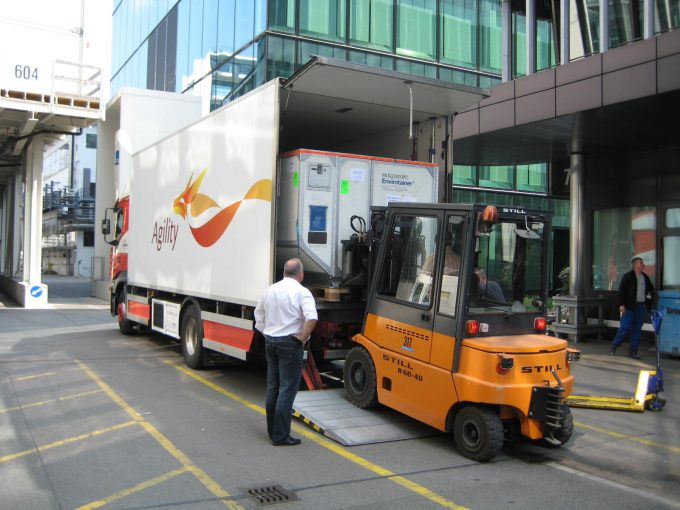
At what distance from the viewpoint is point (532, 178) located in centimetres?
2736

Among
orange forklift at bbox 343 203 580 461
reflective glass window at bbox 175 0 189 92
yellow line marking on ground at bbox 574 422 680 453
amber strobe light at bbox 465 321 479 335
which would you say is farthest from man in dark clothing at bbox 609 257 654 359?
reflective glass window at bbox 175 0 189 92

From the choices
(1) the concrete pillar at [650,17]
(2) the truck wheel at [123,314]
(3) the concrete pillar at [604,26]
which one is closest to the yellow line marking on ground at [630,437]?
(1) the concrete pillar at [650,17]

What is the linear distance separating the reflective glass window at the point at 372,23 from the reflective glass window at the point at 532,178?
878 centimetres

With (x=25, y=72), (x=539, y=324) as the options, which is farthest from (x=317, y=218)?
(x=25, y=72)

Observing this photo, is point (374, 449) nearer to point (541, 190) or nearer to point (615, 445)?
point (615, 445)

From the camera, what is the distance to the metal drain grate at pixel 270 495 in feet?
15.0

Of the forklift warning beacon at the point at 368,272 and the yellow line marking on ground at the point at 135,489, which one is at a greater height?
the forklift warning beacon at the point at 368,272

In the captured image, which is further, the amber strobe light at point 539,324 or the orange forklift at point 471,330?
the amber strobe light at point 539,324

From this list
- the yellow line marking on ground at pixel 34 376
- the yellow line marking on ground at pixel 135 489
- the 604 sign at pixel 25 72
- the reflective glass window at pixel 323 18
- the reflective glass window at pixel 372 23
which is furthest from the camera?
the reflective glass window at pixel 372 23

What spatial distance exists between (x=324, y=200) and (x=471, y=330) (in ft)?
8.89

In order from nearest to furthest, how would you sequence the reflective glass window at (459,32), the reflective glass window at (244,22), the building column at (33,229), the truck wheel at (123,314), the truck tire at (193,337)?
the truck tire at (193,337)
the truck wheel at (123,314)
the reflective glass window at (244,22)
the building column at (33,229)
the reflective glass window at (459,32)

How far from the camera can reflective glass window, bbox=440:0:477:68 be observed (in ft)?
76.2

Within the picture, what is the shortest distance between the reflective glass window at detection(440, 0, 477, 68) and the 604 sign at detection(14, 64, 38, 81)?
1346cm

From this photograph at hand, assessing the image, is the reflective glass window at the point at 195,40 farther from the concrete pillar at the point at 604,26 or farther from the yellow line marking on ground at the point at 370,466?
the yellow line marking on ground at the point at 370,466
